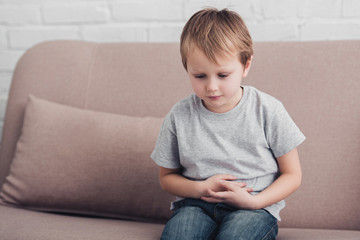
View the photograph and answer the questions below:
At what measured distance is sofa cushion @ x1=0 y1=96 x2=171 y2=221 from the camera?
1.35 m

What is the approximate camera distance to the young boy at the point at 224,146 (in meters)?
1.01

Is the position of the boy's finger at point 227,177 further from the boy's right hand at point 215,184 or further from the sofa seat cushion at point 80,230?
the sofa seat cushion at point 80,230

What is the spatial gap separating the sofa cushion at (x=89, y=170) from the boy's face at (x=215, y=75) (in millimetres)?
390

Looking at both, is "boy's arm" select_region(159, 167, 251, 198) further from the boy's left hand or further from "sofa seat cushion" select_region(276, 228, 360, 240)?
"sofa seat cushion" select_region(276, 228, 360, 240)

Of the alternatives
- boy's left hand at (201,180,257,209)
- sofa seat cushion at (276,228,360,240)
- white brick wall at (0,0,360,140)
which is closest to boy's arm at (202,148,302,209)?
boy's left hand at (201,180,257,209)

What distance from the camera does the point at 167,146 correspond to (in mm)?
1170

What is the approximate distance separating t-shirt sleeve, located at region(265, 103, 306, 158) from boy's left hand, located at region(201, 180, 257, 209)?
142mm

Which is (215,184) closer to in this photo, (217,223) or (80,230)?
(217,223)

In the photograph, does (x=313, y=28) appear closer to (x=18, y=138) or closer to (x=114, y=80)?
(x=114, y=80)

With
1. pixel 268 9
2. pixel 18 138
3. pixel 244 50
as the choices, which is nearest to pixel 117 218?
pixel 18 138

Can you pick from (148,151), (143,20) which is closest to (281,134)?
(148,151)

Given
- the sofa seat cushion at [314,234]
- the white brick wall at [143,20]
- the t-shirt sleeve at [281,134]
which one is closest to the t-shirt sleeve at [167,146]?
the t-shirt sleeve at [281,134]

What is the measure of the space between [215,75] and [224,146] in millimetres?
210

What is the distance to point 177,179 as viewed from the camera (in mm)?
1158
